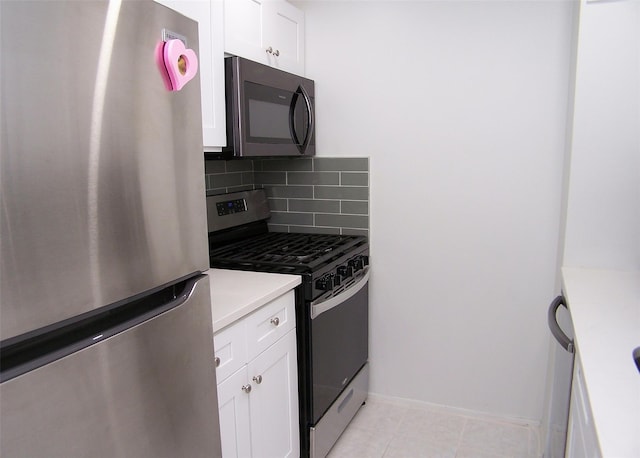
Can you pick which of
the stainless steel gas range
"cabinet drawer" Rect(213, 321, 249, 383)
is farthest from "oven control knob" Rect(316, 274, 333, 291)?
"cabinet drawer" Rect(213, 321, 249, 383)

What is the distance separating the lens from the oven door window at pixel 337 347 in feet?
6.80

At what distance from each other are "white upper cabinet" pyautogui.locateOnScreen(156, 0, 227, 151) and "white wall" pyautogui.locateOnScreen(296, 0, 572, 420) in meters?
0.86

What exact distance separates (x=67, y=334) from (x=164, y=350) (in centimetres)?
21

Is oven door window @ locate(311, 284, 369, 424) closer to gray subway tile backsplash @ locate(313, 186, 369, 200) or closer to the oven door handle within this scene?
the oven door handle

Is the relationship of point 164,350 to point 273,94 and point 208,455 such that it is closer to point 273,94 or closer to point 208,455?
point 208,455

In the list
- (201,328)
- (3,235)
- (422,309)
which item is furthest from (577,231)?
(3,235)

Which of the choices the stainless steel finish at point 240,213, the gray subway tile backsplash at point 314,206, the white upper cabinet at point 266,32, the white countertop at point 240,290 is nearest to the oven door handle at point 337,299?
the white countertop at point 240,290

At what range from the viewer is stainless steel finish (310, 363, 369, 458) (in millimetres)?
2107

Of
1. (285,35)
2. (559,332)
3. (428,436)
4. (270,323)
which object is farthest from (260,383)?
(285,35)

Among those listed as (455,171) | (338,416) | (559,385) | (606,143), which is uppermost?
(606,143)

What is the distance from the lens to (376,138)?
2594 mm

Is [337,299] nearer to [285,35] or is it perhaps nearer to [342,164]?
[342,164]

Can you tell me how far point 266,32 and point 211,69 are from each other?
19.9 inches

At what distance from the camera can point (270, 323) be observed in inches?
71.3
